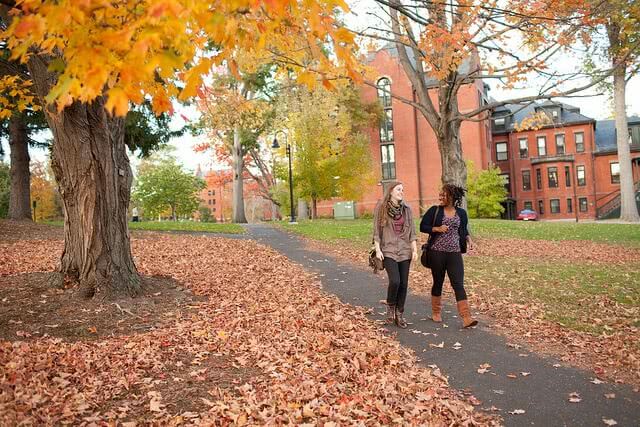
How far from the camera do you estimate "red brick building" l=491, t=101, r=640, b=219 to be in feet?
160

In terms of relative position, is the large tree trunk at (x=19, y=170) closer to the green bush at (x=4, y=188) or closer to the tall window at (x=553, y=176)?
the green bush at (x=4, y=188)

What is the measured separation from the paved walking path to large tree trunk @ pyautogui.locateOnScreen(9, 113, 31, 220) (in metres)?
17.2

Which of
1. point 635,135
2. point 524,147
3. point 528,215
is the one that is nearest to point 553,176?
point 524,147

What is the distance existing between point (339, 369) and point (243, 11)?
3438 millimetres

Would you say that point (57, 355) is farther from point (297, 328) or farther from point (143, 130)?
point (143, 130)

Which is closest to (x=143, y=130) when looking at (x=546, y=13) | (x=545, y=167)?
(x=546, y=13)

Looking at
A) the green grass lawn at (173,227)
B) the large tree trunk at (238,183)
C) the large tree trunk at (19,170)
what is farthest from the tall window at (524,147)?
the large tree trunk at (19,170)

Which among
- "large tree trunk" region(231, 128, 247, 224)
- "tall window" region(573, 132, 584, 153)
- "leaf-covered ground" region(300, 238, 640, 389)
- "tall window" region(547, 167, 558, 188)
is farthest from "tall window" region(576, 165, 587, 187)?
"leaf-covered ground" region(300, 238, 640, 389)

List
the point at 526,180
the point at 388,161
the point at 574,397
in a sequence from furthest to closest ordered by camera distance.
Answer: the point at 526,180, the point at 388,161, the point at 574,397

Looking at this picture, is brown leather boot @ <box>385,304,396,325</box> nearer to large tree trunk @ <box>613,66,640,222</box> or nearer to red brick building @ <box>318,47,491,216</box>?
large tree trunk @ <box>613,66,640,222</box>

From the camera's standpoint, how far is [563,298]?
8.46 m

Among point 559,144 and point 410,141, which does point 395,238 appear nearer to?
point 410,141

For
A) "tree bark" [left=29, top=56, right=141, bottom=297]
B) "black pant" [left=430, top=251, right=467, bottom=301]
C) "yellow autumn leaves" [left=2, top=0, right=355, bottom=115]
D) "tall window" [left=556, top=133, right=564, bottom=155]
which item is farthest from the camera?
"tall window" [left=556, top=133, right=564, bottom=155]

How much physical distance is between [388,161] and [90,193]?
4111 centimetres
